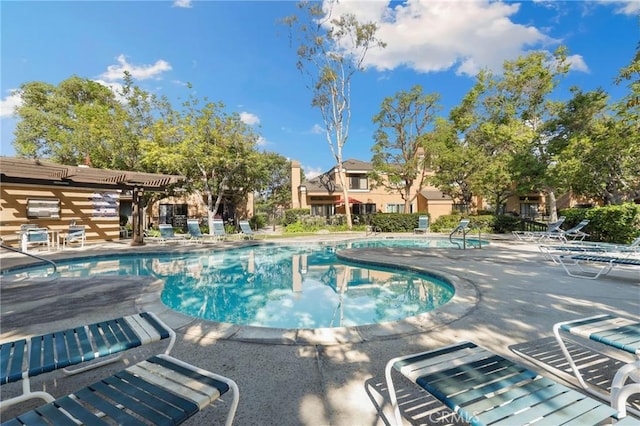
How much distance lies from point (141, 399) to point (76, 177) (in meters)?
13.6

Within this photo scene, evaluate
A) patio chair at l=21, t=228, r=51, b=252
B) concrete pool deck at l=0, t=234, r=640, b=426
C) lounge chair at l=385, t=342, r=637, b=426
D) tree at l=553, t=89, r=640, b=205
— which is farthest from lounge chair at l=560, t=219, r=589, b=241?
patio chair at l=21, t=228, r=51, b=252

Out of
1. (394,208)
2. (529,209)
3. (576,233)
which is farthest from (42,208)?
(529,209)

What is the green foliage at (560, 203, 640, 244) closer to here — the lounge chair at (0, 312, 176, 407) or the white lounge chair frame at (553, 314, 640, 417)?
the white lounge chair frame at (553, 314, 640, 417)

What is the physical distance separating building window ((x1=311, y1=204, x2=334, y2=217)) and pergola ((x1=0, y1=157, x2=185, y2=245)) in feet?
52.9

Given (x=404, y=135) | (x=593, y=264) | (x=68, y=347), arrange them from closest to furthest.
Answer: (x=68, y=347) → (x=593, y=264) → (x=404, y=135)

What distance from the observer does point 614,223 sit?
37.1 feet

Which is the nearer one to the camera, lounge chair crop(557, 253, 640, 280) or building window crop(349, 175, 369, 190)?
lounge chair crop(557, 253, 640, 280)

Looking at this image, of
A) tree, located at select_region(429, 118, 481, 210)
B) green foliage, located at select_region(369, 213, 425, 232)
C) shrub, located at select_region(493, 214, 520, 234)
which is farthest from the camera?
green foliage, located at select_region(369, 213, 425, 232)

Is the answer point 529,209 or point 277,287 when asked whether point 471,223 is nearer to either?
point 277,287

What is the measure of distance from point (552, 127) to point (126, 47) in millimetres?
27078

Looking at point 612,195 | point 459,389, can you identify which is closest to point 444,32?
point 612,195

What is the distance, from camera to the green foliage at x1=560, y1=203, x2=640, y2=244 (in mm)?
10734

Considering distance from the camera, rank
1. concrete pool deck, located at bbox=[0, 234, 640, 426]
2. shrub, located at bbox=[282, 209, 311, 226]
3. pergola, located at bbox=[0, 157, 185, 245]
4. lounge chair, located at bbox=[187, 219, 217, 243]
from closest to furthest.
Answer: concrete pool deck, located at bbox=[0, 234, 640, 426] < pergola, located at bbox=[0, 157, 185, 245] < lounge chair, located at bbox=[187, 219, 217, 243] < shrub, located at bbox=[282, 209, 311, 226]

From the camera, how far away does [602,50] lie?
575 inches
